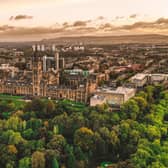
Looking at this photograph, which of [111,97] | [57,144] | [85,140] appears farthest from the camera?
[111,97]

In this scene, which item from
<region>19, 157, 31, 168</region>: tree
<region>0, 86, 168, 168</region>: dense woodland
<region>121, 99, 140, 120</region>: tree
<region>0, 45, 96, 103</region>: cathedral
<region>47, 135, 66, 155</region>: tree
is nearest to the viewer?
<region>19, 157, 31, 168</region>: tree

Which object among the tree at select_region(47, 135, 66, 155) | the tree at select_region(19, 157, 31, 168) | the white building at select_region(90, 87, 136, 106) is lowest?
the white building at select_region(90, 87, 136, 106)

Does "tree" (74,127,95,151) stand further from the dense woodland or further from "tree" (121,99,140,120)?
"tree" (121,99,140,120)

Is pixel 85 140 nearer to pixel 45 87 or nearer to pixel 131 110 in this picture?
pixel 131 110

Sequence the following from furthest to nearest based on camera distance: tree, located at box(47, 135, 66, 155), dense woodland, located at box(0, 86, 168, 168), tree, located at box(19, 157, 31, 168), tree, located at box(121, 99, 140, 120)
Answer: tree, located at box(121, 99, 140, 120) → tree, located at box(47, 135, 66, 155) → dense woodland, located at box(0, 86, 168, 168) → tree, located at box(19, 157, 31, 168)

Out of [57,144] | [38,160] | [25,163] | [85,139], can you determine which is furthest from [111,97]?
[25,163]

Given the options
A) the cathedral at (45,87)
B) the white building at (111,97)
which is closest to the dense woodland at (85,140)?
the white building at (111,97)

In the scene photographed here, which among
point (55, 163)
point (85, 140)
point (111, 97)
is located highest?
point (85, 140)

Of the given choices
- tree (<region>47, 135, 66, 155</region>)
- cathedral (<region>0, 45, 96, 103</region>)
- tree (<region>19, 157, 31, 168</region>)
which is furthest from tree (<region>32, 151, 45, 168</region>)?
cathedral (<region>0, 45, 96, 103</region>)
